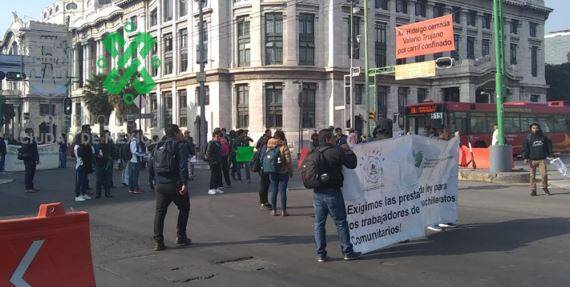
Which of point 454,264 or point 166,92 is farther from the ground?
point 166,92

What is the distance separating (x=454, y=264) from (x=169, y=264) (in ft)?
11.7

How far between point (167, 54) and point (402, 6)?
24.1 m

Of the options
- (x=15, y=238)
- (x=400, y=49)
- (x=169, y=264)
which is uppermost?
(x=400, y=49)

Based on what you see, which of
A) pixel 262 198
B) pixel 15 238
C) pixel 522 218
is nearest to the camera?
pixel 15 238

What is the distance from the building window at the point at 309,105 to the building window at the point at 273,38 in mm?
3384

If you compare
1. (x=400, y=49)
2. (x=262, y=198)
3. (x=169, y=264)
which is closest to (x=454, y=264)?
(x=169, y=264)

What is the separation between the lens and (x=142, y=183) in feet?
63.0

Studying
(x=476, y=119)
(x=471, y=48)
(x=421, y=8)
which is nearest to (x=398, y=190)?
(x=476, y=119)

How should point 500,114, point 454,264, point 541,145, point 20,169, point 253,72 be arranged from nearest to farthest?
point 454,264 → point 541,145 → point 500,114 → point 20,169 → point 253,72

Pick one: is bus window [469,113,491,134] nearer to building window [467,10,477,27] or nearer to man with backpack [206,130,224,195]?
man with backpack [206,130,224,195]

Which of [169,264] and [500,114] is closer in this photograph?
[169,264]

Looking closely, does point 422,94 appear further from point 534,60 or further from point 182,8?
point 182,8

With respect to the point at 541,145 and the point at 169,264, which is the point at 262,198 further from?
the point at 541,145

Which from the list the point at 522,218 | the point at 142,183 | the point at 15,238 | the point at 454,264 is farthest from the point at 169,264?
the point at 142,183
